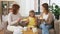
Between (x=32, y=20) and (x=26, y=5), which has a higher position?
(x=26, y=5)

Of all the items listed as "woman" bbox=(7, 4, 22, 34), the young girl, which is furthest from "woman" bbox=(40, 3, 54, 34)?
"woman" bbox=(7, 4, 22, 34)

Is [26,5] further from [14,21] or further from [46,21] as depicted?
[14,21]

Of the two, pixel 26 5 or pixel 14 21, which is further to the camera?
pixel 26 5

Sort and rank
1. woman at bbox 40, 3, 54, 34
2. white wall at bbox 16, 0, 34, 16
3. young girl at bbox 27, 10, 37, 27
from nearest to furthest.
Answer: woman at bbox 40, 3, 54, 34 < young girl at bbox 27, 10, 37, 27 < white wall at bbox 16, 0, 34, 16

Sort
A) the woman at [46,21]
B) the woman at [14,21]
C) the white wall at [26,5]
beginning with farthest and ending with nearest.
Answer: the white wall at [26,5], the woman at [46,21], the woman at [14,21]

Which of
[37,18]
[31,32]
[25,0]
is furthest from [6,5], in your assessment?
[31,32]

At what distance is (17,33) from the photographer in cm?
398

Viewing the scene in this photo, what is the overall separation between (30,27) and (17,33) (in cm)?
46

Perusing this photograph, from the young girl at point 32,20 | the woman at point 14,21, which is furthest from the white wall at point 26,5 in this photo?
the woman at point 14,21

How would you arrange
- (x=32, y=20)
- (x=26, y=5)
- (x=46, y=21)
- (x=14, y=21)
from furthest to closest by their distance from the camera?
(x=26, y=5), (x=32, y=20), (x=46, y=21), (x=14, y=21)

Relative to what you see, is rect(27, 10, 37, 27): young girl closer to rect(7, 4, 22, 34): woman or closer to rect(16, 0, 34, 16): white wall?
rect(7, 4, 22, 34): woman

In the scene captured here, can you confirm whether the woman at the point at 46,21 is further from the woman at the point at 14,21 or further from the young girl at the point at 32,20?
the woman at the point at 14,21

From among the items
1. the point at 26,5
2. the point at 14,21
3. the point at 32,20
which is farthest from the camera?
the point at 26,5

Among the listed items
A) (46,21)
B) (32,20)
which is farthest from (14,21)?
(46,21)
